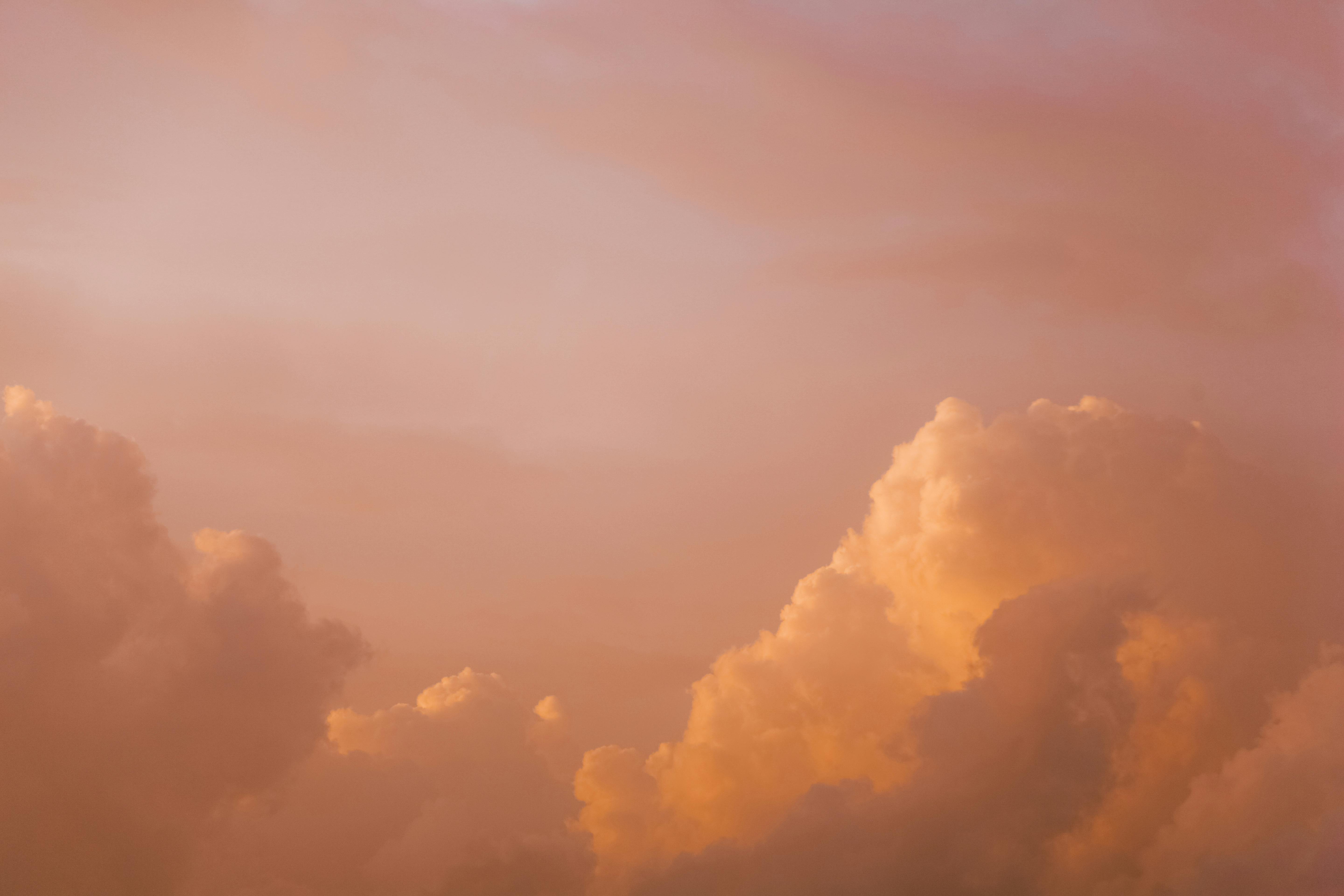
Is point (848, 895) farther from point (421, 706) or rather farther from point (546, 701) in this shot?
point (421, 706)

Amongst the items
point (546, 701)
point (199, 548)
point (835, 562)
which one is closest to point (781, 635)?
point (835, 562)

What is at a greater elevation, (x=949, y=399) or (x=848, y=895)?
(x=949, y=399)

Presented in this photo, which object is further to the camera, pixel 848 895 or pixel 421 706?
pixel 421 706

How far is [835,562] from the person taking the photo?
529 feet

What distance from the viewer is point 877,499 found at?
16075cm

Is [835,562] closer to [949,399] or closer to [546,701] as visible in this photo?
[949,399]

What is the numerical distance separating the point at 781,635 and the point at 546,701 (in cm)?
2446

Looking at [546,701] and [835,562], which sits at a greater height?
[835,562]

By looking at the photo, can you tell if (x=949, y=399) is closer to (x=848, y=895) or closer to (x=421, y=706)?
(x=848, y=895)

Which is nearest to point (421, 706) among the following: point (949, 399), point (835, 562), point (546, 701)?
point (546, 701)

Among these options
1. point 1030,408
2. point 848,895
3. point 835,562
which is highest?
point 1030,408

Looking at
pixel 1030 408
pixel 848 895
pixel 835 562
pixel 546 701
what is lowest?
pixel 848 895

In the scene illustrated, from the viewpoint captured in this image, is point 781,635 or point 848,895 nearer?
point 848,895

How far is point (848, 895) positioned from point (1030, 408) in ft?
168
